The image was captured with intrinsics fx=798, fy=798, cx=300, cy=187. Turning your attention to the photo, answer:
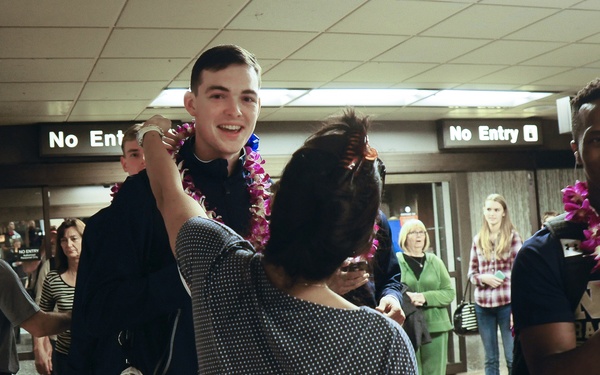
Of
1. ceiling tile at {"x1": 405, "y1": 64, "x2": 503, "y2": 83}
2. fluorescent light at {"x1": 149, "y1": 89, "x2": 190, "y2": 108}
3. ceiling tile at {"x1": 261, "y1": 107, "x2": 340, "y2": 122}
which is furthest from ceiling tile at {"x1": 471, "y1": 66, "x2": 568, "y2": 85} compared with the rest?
fluorescent light at {"x1": 149, "y1": 89, "x2": 190, "y2": 108}

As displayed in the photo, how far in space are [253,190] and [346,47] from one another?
3788 mm

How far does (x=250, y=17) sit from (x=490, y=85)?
3.44 metres

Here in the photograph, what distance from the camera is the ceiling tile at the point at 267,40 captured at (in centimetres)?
514

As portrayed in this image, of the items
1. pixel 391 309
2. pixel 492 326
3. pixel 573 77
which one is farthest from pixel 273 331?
pixel 573 77

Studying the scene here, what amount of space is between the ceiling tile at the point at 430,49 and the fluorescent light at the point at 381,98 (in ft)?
4.08

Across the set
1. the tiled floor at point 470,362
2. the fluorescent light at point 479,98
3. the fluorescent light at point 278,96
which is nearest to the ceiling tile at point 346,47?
the fluorescent light at point 278,96

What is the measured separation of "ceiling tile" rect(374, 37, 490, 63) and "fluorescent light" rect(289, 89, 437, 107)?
1244 millimetres

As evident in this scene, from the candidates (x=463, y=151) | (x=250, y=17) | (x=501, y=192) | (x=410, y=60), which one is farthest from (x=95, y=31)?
(x=501, y=192)

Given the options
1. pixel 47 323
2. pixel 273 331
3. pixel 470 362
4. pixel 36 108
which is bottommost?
pixel 470 362

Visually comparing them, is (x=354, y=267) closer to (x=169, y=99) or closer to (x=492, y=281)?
(x=492, y=281)

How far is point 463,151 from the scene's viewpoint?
30.9ft

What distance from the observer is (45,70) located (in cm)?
570

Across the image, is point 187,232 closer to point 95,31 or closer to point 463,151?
point 95,31

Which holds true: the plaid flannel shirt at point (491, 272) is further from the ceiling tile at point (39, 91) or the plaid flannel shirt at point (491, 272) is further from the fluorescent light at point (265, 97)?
the ceiling tile at point (39, 91)
